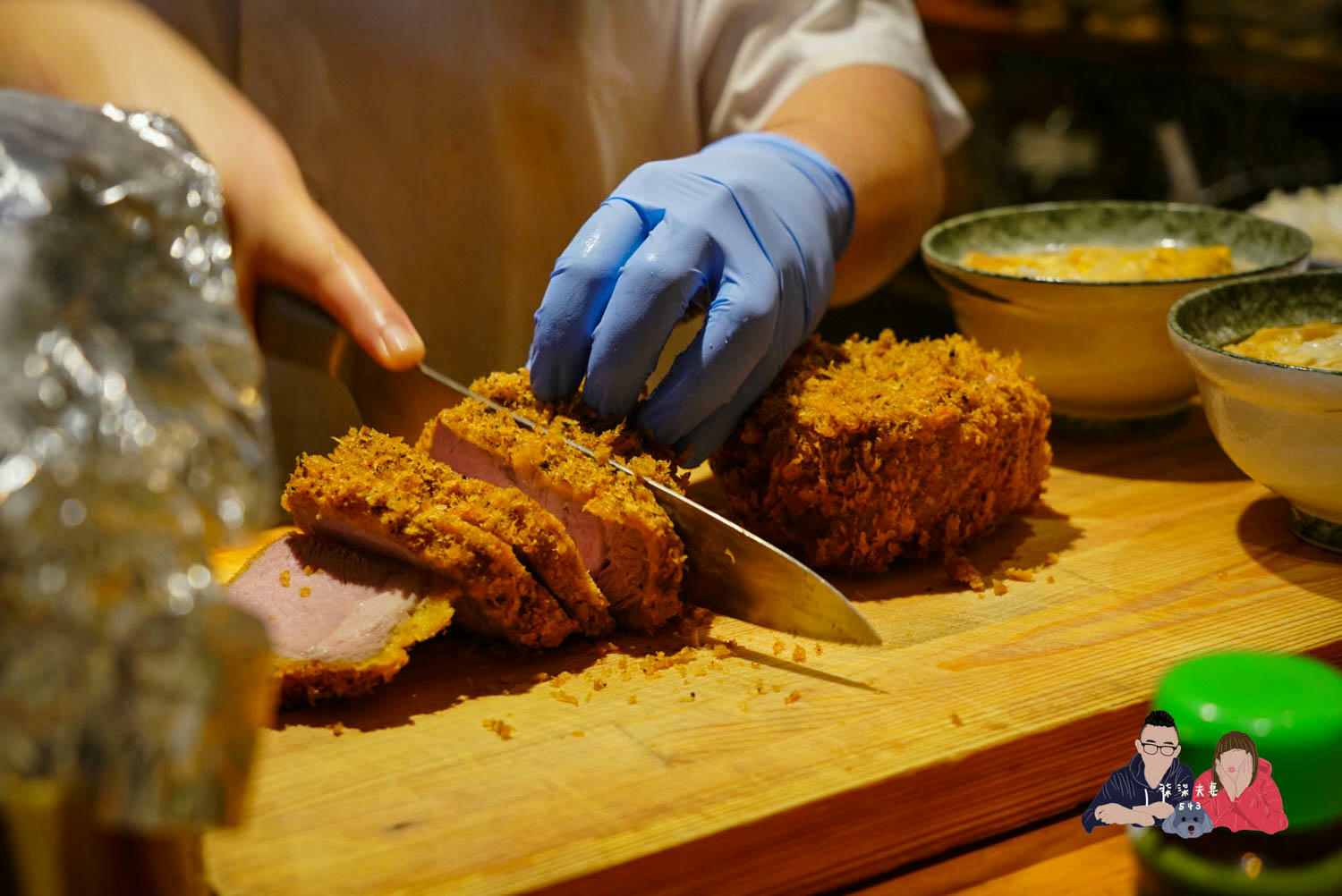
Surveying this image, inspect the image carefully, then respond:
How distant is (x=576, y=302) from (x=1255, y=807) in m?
1.43

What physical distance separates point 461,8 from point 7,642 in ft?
7.79

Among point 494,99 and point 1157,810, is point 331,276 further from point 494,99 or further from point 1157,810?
point 1157,810

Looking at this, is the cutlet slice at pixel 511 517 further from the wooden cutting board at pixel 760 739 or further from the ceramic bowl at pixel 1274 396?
the ceramic bowl at pixel 1274 396

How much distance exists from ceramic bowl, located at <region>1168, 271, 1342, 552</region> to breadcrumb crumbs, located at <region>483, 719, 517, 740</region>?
5.03 feet

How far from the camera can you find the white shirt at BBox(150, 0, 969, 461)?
2936 millimetres

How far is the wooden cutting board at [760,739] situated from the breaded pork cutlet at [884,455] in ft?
Result: 0.39

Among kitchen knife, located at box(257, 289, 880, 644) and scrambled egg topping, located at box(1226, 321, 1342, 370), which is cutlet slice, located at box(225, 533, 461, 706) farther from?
scrambled egg topping, located at box(1226, 321, 1342, 370)

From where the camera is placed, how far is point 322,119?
297 cm

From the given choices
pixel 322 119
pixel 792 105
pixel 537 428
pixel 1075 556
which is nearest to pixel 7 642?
pixel 537 428

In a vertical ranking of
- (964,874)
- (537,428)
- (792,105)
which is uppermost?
(792,105)

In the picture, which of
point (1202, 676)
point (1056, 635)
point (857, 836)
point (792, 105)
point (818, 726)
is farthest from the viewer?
point (792, 105)

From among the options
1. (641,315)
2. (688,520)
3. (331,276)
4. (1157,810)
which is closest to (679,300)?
(641,315)

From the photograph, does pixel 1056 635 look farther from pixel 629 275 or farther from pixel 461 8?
pixel 461 8

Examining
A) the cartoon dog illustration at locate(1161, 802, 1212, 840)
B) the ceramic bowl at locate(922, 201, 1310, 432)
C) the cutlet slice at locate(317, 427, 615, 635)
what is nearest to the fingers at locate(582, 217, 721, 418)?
the cutlet slice at locate(317, 427, 615, 635)
